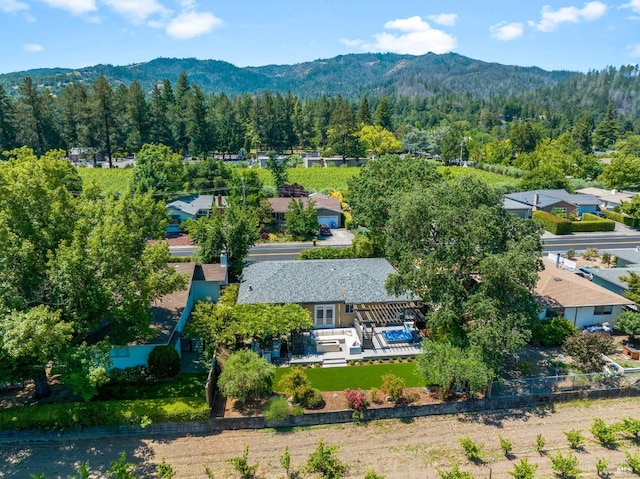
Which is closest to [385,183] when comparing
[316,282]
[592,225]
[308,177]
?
[316,282]

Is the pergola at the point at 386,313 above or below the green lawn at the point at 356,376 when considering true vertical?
above

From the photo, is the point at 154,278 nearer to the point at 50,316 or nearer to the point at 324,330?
the point at 50,316

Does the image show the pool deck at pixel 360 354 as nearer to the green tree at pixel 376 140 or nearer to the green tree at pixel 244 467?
the green tree at pixel 244 467

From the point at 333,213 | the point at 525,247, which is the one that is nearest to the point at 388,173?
the point at 333,213

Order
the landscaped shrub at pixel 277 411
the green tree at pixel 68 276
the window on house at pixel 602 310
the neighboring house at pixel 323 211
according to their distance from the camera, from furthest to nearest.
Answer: the neighboring house at pixel 323 211
the window on house at pixel 602 310
the landscaped shrub at pixel 277 411
the green tree at pixel 68 276

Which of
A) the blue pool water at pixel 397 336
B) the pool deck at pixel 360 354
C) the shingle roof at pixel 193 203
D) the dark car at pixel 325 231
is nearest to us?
the pool deck at pixel 360 354

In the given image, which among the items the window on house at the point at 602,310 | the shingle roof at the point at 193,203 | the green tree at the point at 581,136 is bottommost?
the window on house at the point at 602,310

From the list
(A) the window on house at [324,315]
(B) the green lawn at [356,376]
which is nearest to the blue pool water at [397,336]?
(B) the green lawn at [356,376]
